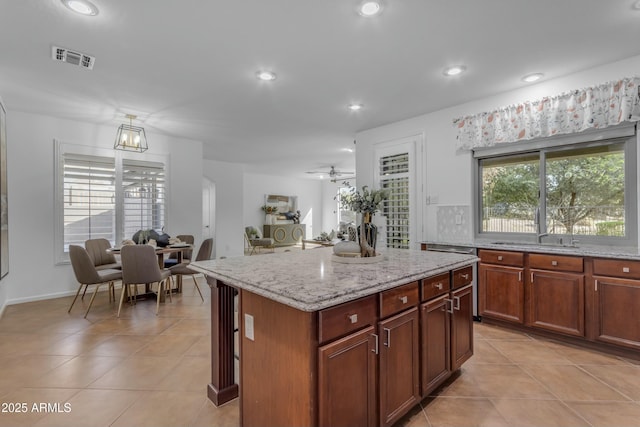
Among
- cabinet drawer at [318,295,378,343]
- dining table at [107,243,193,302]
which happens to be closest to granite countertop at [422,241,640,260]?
cabinet drawer at [318,295,378,343]

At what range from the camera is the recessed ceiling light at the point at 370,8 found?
6.51ft

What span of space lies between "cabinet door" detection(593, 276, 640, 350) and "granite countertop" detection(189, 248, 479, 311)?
4.47ft

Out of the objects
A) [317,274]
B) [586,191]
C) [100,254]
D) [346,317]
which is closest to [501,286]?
[586,191]

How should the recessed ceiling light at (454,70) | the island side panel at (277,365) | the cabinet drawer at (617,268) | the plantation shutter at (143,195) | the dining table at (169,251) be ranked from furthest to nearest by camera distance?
1. the plantation shutter at (143,195)
2. the dining table at (169,251)
3. the recessed ceiling light at (454,70)
4. the cabinet drawer at (617,268)
5. the island side panel at (277,365)

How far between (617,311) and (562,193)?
4.19ft

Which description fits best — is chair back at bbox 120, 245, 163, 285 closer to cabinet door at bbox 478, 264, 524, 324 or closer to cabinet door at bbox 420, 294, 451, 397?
cabinet door at bbox 420, 294, 451, 397

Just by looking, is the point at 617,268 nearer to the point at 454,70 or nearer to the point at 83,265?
the point at 454,70

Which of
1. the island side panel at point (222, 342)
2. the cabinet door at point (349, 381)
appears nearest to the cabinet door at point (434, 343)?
the cabinet door at point (349, 381)

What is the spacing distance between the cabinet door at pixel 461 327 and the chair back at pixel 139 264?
127 inches

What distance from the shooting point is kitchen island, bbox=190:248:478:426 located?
4.17ft

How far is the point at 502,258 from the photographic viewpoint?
3.13 meters

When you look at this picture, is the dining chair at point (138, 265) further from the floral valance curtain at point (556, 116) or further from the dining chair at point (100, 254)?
the floral valance curtain at point (556, 116)

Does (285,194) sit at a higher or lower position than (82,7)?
lower

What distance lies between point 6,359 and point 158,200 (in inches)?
119
